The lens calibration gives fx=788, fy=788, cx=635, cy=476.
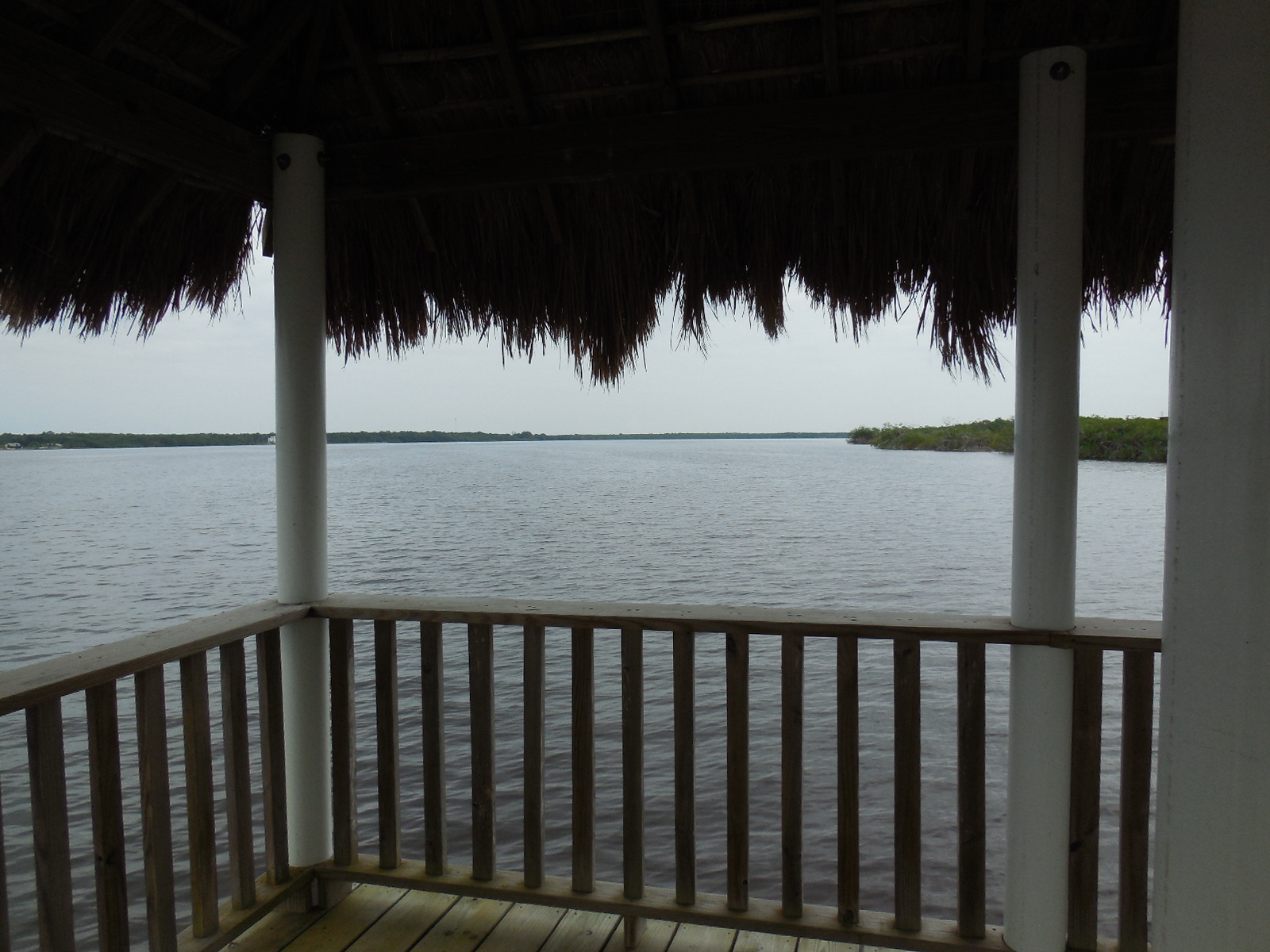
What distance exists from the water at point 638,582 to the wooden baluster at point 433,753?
0.95 meters

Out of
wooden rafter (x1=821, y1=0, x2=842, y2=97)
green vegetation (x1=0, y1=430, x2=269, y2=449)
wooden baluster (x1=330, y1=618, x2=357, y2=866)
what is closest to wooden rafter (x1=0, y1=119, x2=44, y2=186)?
wooden baluster (x1=330, y1=618, x2=357, y2=866)

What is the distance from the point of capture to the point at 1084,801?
1.65m

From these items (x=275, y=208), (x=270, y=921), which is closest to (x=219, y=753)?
(x=270, y=921)

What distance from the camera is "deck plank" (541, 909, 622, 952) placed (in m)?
1.79

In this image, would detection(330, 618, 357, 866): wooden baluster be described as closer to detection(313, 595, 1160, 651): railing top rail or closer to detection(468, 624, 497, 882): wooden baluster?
detection(313, 595, 1160, 651): railing top rail

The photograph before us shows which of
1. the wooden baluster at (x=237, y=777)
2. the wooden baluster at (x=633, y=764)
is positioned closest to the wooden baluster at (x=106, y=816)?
the wooden baluster at (x=237, y=777)

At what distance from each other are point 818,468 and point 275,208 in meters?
23.6

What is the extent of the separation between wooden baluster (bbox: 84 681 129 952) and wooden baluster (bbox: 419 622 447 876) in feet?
2.08

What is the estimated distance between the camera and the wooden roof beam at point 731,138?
5.49 feet

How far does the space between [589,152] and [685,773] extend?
1485mm

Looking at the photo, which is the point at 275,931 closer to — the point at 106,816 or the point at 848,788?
the point at 106,816

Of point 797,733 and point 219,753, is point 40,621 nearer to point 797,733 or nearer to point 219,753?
point 219,753

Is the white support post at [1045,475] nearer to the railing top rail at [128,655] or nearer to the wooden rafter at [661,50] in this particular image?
the wooden rafter at [661,50]

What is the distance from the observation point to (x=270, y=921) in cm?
188
